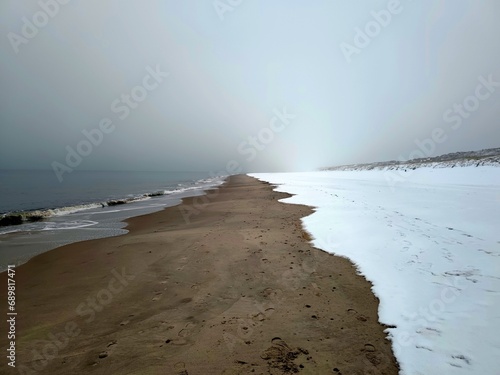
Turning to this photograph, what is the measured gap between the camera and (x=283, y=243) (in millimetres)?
8195

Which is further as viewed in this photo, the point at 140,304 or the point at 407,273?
the point at 407,273

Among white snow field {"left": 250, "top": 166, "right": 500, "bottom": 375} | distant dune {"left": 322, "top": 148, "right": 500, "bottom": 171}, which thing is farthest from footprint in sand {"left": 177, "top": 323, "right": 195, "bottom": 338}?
distant dune {"left": 322, "top": 148, "right": 500, "bottom": 171}

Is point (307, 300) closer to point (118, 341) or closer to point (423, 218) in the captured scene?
point (118, 341)

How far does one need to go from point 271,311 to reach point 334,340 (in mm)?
1186

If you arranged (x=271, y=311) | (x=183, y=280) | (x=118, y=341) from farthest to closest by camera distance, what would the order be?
(x=183, y=280) → (x=271, y=311) → (x=118, y=341)

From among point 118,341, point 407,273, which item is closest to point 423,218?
point 407,273
